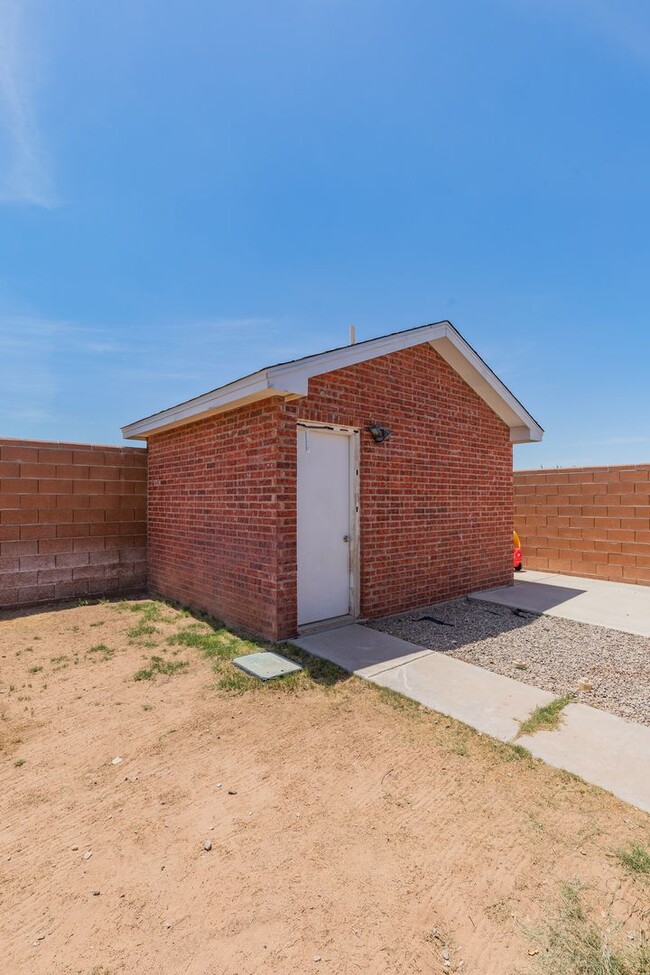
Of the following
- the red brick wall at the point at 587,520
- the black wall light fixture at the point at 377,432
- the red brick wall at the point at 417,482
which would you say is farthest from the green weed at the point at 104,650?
the red brick wall at the point at 587,520

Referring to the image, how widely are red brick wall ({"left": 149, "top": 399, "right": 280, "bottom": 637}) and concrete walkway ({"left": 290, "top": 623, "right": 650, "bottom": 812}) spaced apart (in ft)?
3.64

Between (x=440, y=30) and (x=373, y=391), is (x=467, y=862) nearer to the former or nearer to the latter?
(x=373, y=391)

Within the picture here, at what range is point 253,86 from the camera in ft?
20.9

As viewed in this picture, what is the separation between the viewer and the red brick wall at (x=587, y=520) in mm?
8797

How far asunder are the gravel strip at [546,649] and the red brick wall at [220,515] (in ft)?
6.09

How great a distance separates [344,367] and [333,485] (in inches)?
62.4

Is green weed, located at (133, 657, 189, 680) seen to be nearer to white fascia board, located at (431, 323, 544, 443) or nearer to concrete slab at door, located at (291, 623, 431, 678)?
concrete slab at door, located at (291, 623, 431, 678)

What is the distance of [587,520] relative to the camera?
9.50 meters

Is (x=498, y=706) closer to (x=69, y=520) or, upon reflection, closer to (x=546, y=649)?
(x=546, y=649)

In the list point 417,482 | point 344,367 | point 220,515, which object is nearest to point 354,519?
point 417,482

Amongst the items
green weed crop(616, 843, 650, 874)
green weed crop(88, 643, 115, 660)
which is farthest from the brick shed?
green weed crop(616, 843, 650, 874)

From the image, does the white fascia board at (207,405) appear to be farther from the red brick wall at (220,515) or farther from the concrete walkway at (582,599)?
the concrete walkway at (582,599)

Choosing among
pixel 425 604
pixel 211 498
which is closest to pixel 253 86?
pixel 211 498

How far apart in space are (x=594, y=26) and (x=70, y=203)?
7481 mm
